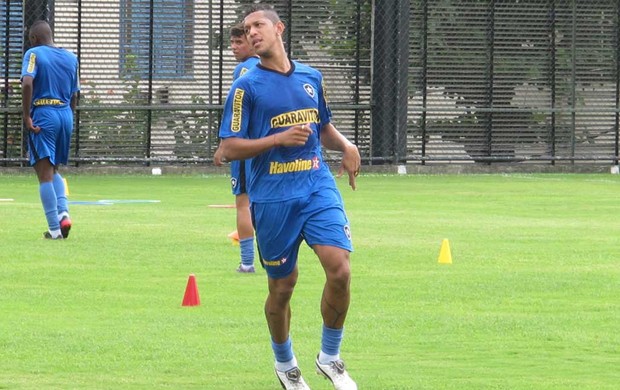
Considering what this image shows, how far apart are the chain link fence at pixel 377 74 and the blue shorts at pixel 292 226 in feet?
64.2

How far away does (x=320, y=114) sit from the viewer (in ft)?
26.2

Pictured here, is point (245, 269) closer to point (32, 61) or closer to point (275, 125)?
point (32, 61)

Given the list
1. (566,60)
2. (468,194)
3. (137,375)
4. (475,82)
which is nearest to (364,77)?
(475,82)

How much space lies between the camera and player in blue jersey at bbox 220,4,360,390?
7.55m

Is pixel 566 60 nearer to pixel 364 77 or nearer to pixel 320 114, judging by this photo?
pixel 364 77

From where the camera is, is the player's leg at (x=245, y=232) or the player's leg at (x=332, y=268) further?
the player's leg at (x=245, y=232)

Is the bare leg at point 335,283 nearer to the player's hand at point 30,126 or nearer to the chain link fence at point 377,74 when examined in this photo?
the player's hand at point 30,126

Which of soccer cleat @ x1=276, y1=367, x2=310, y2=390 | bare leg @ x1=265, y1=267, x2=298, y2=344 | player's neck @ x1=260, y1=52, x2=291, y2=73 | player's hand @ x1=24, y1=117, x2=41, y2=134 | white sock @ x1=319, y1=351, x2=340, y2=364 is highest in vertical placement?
player's neck @ x1=260, y1=52, x2=291, y2=73

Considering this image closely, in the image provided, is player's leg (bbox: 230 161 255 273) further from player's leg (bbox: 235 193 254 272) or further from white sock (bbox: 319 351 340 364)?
white sock (bbox: 319 351 340 364)

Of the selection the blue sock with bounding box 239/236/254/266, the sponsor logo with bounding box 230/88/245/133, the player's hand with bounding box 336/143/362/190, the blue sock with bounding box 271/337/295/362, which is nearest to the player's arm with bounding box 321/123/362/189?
the player's hand with bounding box 336/143/362/190

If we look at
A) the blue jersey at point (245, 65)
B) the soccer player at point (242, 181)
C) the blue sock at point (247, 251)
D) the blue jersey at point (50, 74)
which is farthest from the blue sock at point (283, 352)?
the blue jersey at point (50, 74)

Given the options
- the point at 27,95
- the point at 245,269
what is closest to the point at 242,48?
the point at 245,269

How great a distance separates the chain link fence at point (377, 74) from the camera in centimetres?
2745

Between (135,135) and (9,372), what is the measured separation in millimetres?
19984
